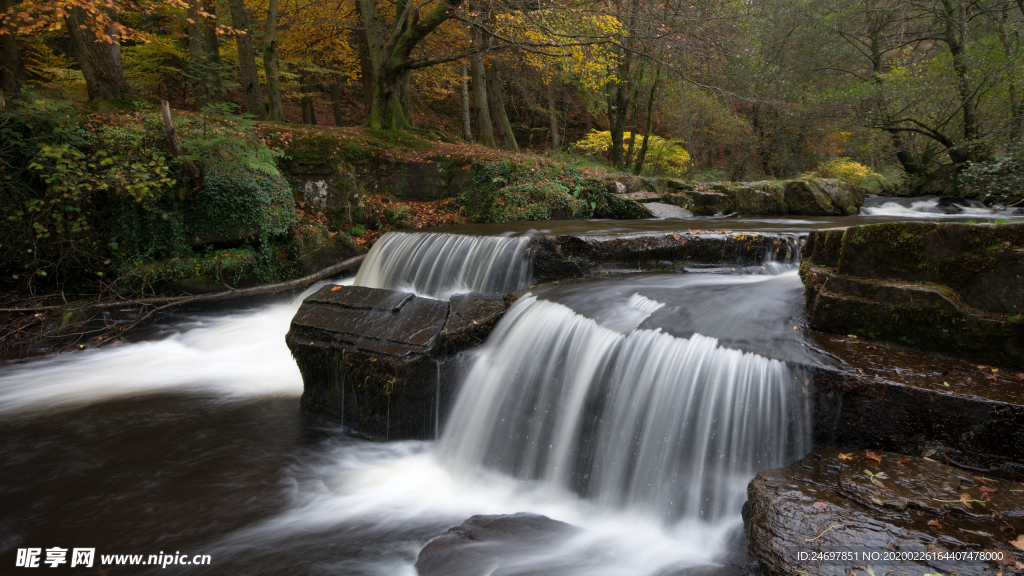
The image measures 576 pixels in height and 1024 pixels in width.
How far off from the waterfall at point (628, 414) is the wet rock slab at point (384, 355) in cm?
34

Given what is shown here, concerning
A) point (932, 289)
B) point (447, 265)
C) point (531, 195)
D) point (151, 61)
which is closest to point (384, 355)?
point (447, 265)

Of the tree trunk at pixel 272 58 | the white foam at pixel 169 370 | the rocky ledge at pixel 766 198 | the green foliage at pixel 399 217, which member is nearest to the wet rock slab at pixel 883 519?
the white foam at pixel 169 370

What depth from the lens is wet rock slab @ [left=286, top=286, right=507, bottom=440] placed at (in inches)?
189

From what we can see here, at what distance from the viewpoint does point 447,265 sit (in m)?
7.70

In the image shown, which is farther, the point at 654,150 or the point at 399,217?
the point at 654,150

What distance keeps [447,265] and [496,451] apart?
388 cm

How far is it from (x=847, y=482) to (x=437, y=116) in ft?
85.3

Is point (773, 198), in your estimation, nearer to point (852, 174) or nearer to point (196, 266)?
point (852, 174)

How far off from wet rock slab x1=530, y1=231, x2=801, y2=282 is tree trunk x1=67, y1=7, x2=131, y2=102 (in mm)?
9673

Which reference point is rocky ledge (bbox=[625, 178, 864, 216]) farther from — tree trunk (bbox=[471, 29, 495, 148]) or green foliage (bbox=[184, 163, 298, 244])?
green foliage (bbox=[184, 163, 298, 244])

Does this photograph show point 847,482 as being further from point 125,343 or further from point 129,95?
point 129,95

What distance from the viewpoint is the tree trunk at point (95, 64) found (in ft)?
30.9

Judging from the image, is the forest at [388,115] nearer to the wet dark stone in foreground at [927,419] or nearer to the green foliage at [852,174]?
the green foliage at [852,174]

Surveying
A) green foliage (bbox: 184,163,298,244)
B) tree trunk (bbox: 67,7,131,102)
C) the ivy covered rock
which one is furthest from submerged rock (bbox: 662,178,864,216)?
tree trunk (bbox: 67,7,131,102)
